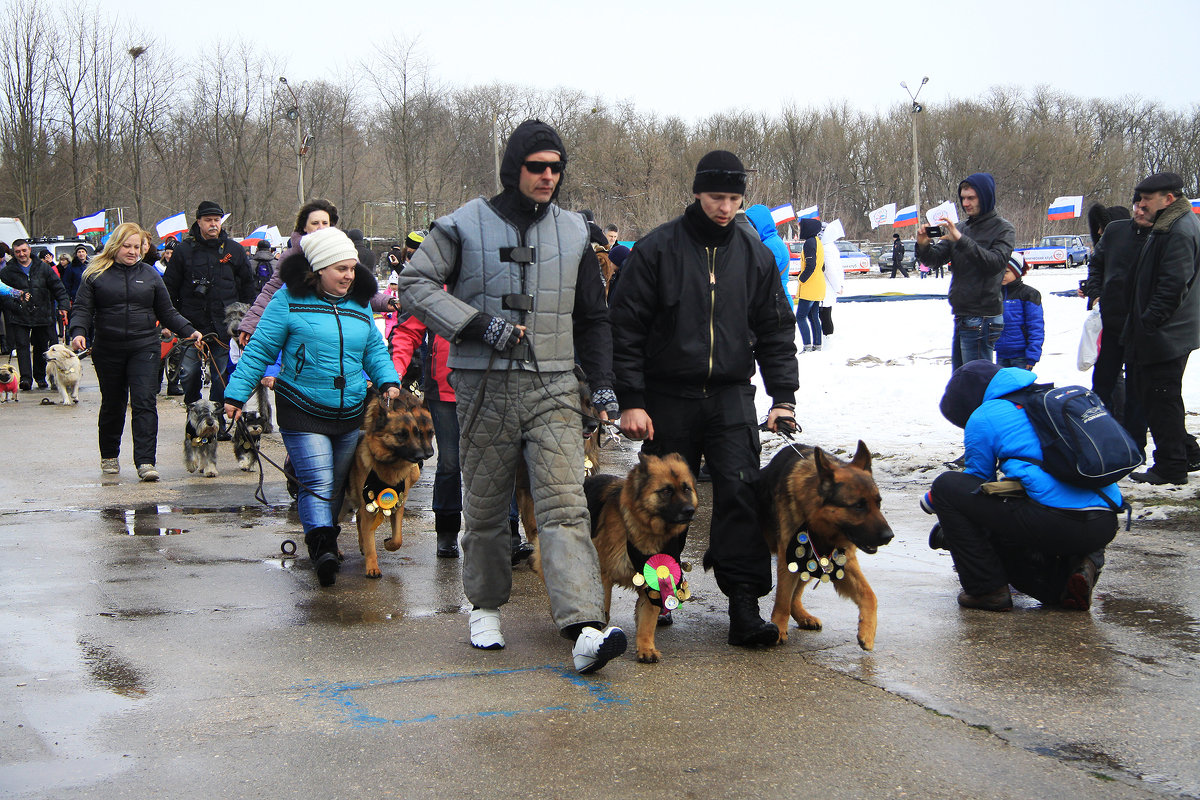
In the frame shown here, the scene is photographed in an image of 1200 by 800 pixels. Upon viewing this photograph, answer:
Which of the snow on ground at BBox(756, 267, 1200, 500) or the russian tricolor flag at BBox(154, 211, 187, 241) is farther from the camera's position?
the russian tricolor flag at BBox(154, 211, 187, 241)

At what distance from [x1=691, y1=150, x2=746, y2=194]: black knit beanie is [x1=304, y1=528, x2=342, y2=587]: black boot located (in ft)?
9.14

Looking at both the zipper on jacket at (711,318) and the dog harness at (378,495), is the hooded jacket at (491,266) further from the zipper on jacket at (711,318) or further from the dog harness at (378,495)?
the dog harness at (378,495)

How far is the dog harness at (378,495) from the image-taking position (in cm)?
598

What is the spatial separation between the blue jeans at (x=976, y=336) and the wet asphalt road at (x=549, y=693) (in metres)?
2.73

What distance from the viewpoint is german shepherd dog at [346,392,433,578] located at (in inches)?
233

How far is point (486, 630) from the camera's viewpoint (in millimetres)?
4551

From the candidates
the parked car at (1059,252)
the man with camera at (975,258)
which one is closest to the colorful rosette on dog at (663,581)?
the man with camera at (975,258)

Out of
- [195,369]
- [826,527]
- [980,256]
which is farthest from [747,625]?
[195,369]

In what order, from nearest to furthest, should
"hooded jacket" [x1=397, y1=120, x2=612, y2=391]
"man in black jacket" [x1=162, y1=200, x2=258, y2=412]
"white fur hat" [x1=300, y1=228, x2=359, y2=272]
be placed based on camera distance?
"hooded jacket" [x1=397, y1=120, x2=612, y2=391]
"white fur hat" [x1=300, y1=228, x2=359, y2=272]
"man in black jacket" [x1=162, y1=200, x2=258, y2=412]

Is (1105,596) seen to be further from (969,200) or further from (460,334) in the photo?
(969,200)

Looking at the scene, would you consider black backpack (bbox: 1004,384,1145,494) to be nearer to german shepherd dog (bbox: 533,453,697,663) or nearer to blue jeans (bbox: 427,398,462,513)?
german shepherd dog (bbox: 533,453,697,663)

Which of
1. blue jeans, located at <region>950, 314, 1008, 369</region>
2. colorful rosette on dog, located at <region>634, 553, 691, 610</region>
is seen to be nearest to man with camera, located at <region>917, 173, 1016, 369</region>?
blue jeans, located at <region>950, 314, 1008, 369</region>

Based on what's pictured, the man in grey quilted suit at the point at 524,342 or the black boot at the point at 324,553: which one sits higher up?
the man in grey quilted suit at the point at 524,342

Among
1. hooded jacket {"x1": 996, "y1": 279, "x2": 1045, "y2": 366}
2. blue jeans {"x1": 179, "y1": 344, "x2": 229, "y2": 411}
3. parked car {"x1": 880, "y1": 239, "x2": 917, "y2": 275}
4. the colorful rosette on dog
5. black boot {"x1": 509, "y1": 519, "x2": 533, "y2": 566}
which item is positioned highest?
parked car {"x1": 880, "y1": 239, "x2": 917, "y2": 275}
